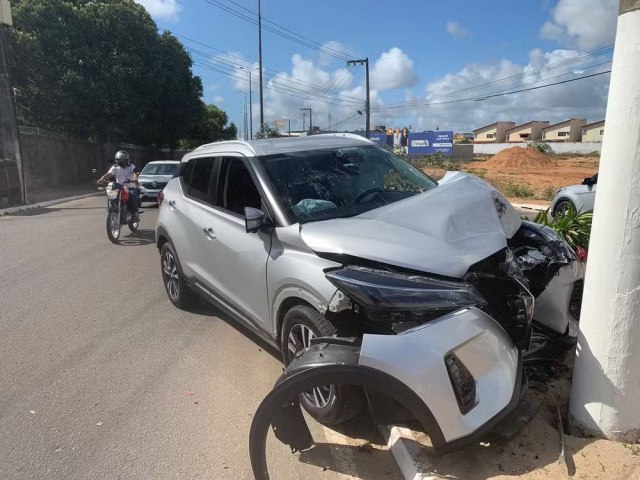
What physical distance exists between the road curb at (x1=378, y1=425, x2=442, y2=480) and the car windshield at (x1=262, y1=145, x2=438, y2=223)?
148 cm

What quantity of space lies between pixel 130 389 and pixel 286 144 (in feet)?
7.84

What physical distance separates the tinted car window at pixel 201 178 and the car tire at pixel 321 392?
6.38ft

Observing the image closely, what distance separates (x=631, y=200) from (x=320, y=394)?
2082 millimetres

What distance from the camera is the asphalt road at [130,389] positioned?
3.12m

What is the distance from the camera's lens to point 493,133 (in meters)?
124

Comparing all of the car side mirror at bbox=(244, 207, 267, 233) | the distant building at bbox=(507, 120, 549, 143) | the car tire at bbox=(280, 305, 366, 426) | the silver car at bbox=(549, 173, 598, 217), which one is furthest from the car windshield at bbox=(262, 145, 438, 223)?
the distant building at bbox=(507, 120, 549, 143)

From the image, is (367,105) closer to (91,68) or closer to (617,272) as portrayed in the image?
(91,68)

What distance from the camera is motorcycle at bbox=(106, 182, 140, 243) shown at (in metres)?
10.3

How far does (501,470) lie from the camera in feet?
8.66

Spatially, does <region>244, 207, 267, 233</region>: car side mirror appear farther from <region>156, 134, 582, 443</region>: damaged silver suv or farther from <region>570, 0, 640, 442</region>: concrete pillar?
<region>570, 0, 640, 442</region>: concrete pillar

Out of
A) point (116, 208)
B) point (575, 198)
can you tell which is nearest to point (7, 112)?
point (116, 208)

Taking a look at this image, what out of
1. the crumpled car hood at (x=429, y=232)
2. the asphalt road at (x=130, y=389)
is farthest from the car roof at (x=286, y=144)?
the asphalt road at (x=130, y=389)

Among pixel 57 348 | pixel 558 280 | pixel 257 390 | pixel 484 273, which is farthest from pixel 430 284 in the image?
pixel 57 348

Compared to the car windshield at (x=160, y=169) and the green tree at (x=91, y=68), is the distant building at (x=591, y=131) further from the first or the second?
the car windshield at (x=160, y=169)
